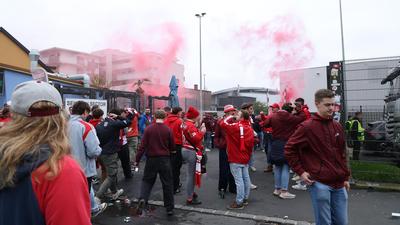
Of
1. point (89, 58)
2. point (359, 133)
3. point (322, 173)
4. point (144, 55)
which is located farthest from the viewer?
point (89, 58)

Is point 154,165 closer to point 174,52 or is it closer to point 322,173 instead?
point 322,173

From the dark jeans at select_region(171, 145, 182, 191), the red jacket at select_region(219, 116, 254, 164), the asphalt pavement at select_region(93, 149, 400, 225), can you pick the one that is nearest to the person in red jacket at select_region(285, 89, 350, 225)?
the asphalt pavement at select_region(93, 149, 400, 225)

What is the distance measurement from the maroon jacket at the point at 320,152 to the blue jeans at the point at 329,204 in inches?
2.9

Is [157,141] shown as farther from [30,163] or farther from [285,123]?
[30,163]

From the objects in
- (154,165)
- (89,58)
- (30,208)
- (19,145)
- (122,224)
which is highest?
(89,58)

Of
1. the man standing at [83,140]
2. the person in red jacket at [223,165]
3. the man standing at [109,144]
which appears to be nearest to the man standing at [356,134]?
the person in red jacket at [223,165]

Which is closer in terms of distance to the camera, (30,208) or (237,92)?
(30,208)

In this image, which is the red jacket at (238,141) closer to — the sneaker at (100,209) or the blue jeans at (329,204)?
the sneaker at (100,209)

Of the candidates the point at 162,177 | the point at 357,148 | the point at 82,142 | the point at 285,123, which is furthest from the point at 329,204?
the point at 357,148

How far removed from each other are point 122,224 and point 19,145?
4745mm

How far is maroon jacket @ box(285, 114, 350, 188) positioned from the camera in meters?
3.76

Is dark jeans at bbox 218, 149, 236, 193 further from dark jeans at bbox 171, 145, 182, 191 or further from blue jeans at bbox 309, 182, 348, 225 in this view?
blue jeans at bbox 309, 182, 348, 225

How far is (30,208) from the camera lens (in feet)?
4.67

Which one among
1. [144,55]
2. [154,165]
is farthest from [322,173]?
[144,55]
